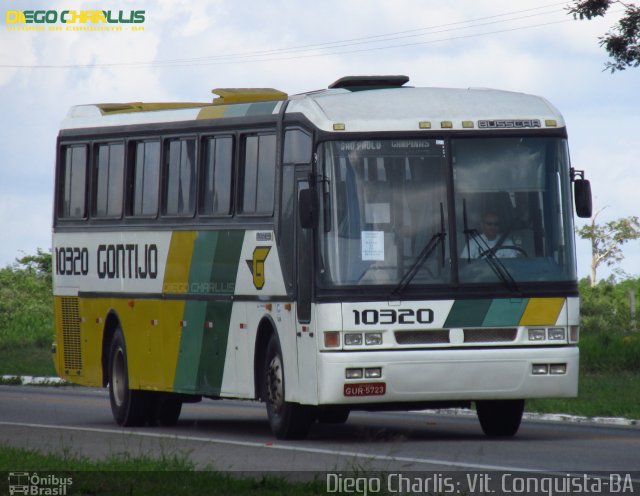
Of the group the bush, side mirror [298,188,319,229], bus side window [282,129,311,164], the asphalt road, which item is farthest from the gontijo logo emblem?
the bush

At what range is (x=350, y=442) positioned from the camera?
57.8 ft

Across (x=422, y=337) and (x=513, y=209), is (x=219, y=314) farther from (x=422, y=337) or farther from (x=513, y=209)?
(x=513, y=209)

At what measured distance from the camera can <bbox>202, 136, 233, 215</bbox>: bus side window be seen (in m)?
19.5

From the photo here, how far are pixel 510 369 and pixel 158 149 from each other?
609 cm

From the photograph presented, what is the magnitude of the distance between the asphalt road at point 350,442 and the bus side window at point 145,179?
8.79 ft

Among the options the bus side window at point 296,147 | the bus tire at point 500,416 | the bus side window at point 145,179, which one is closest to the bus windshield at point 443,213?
the bus side window at point 296,147

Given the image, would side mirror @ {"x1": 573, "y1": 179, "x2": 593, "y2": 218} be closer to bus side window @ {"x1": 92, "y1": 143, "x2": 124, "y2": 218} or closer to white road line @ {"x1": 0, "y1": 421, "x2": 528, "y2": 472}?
white road line @ {"x1": 0, "y1": 421, "x2": 528, "y2": 472}

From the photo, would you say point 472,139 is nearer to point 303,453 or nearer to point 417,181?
point 417,181

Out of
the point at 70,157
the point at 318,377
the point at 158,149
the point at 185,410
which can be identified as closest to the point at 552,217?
the point at 318,377

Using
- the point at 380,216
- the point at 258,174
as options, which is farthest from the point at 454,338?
the point at 258,174

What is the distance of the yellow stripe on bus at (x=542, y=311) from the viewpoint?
17.3m

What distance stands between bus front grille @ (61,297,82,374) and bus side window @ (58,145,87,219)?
1.19m

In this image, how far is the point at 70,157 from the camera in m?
23.7

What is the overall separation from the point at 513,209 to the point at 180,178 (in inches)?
186
